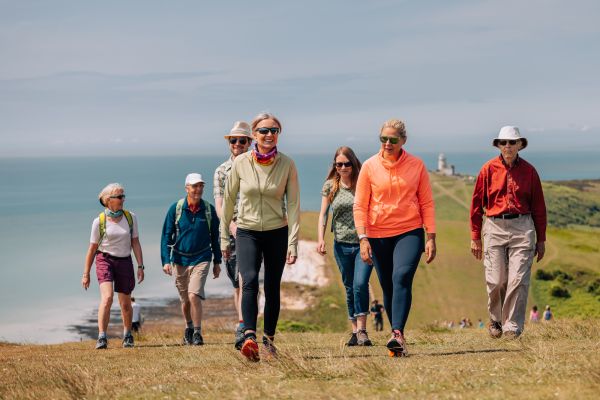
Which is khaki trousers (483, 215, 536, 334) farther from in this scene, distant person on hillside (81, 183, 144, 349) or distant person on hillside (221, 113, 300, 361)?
distant person on hillside (81, 183, 144, 349)

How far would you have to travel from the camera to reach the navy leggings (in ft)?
28.1

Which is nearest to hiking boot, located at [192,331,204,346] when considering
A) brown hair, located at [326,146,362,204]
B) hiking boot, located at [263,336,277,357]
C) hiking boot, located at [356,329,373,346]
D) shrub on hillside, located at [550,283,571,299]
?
hiking boot, located at [356,329,373,346]

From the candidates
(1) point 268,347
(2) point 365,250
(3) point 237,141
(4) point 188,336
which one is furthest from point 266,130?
(4) point 188,336

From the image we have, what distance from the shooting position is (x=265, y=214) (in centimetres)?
848

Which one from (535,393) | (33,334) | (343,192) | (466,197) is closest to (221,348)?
(343,192)

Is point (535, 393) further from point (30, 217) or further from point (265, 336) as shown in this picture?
point (30, 217)

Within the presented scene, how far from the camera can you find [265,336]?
27.1ft

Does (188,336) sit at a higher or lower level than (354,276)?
lower

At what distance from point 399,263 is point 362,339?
2.58 meters

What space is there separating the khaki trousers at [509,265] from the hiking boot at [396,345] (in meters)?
2.63

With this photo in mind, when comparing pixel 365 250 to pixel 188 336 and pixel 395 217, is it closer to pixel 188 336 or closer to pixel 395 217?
pixel 395 217

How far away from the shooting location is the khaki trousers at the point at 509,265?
34.2 ft

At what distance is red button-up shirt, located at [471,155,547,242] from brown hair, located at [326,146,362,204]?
1.72 m

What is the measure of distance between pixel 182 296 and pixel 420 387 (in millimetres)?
6782
